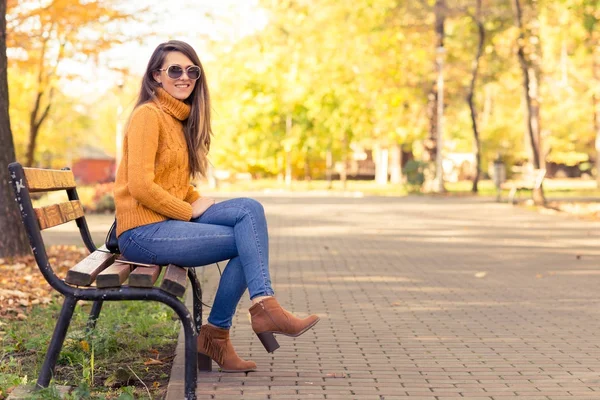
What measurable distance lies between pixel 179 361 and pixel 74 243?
947 centimetres

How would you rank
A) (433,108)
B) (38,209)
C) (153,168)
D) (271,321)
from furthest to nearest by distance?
(433,108)
(153,168)
(271,321)
(38,209)

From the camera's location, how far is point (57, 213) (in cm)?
552

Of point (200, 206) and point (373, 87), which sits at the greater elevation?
point (373, 87)

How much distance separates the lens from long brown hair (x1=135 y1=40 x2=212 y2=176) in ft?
18.4

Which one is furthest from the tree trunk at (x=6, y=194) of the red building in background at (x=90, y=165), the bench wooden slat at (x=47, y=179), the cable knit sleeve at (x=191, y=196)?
the red building in background at (x=90, y=165)

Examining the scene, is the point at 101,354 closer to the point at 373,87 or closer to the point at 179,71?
the point at 179,71

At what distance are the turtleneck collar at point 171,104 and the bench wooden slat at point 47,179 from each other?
0.71m

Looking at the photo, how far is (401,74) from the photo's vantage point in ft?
131

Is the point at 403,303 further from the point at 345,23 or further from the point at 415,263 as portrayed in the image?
the point at 345,23

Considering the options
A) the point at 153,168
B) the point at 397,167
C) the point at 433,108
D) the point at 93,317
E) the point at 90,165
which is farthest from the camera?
the point at 90,165

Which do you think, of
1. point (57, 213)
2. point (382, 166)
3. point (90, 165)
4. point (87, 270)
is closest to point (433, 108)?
point (382, 166)

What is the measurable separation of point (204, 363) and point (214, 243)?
2.45 feet

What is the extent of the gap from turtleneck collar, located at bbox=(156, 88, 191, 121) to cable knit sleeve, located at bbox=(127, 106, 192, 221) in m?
0.17

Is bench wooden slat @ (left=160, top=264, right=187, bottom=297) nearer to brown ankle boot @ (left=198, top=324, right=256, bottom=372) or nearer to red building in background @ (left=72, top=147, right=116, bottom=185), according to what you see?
brown ankle boot @ (left=198, top=324, right=256, bottom=372)
